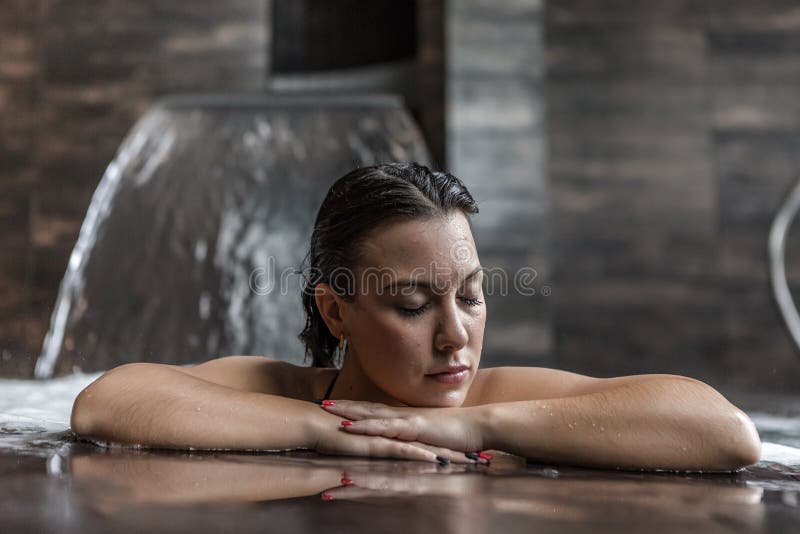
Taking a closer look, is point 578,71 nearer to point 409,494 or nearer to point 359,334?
point 359,334

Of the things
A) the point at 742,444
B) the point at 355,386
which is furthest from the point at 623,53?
the point at 742,444

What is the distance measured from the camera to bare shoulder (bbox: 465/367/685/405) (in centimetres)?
142

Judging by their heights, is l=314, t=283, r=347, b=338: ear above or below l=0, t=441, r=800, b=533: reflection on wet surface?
above

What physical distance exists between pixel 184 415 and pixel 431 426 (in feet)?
1.25

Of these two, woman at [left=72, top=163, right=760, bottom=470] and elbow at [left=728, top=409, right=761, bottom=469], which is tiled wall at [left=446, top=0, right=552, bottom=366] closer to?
woman at [left=72, top=163, right=760, bottom=470]

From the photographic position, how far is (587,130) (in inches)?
152

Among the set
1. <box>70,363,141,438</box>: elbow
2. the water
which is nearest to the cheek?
<box>70,363,141,438</box>: elbow

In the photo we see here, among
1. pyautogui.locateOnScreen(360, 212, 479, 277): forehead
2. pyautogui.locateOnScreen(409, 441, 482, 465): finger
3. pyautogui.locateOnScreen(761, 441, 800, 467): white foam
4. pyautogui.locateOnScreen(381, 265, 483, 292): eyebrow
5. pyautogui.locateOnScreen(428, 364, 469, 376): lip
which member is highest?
pyautogui.locateOnScreen(360, 212, 479, 277): forehead

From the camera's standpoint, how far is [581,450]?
124cm

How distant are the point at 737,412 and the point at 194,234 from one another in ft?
8.89

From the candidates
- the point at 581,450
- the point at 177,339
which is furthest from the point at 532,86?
the point at 581,450

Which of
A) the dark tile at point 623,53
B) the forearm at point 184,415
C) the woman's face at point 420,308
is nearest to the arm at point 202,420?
the forearm at point 184,415

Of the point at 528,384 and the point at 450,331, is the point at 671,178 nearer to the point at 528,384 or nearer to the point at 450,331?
the point at 528,384

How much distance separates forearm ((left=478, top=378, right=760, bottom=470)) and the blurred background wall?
7.45 ft
